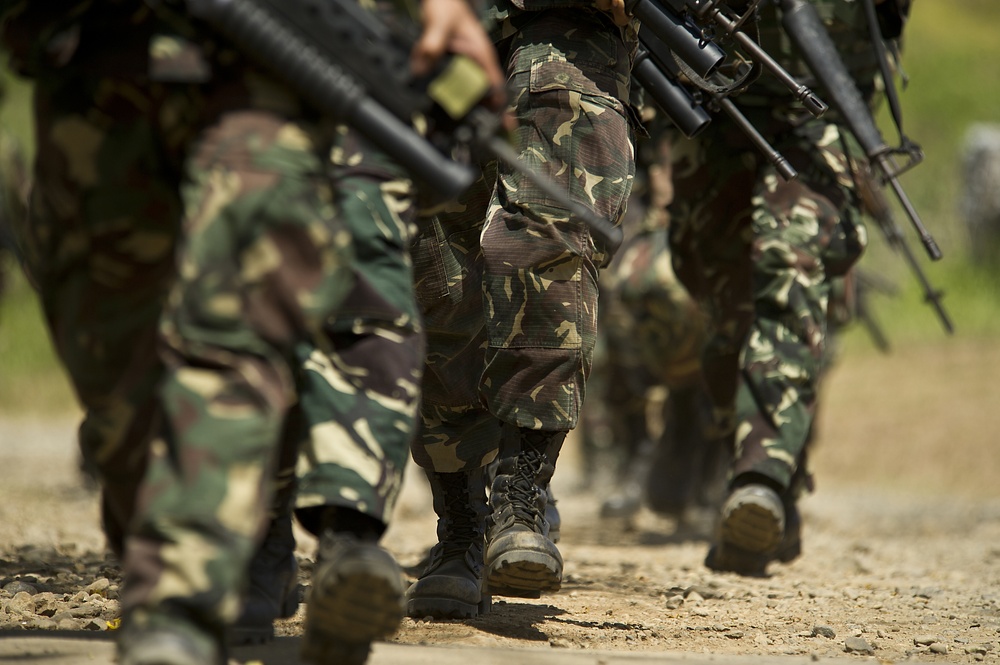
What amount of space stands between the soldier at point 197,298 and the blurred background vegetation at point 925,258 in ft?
30.2

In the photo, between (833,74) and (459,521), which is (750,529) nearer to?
(459,521)

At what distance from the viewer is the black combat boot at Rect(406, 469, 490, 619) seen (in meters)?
3.38

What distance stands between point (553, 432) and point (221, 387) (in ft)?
5.14

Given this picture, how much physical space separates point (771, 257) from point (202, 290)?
3078mm

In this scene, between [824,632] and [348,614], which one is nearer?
[348,614]

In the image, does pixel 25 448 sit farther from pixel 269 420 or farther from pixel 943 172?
pixel 943 172

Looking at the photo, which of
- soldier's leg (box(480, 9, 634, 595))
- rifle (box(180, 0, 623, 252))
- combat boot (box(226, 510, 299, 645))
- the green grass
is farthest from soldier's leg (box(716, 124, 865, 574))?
the green grass

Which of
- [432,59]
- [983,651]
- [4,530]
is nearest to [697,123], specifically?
[983,651]

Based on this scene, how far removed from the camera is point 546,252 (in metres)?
3.57

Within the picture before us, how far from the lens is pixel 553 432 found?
3.56 m

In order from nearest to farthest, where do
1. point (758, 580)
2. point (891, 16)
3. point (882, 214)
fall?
point (758, 580) < point (891, 16) < point (882, 214)

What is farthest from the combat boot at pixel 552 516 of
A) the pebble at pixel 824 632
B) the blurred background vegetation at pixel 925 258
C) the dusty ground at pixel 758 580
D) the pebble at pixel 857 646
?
the blurred background vegetation at pixel 925 258

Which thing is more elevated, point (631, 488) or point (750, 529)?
point (631, 488)

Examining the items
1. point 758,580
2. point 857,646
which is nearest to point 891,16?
point 758,580
